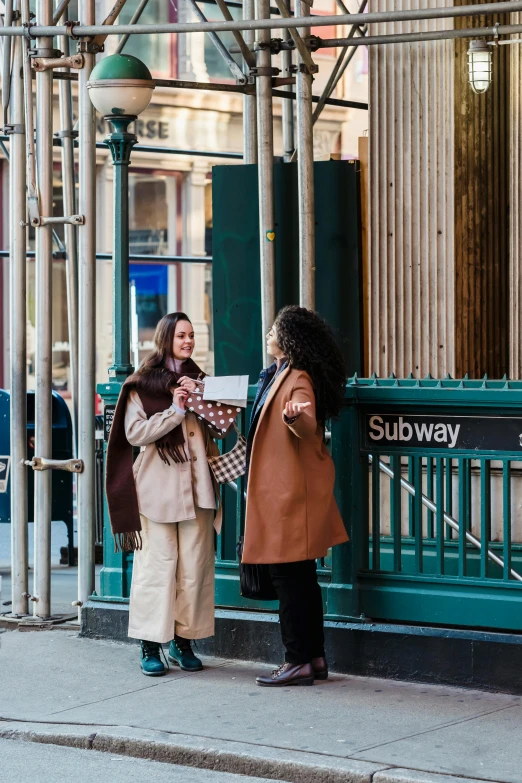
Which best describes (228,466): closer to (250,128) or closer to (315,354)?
(315,354)

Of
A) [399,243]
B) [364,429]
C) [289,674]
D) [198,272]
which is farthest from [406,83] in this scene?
[198,272]

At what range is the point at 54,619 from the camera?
8.20m

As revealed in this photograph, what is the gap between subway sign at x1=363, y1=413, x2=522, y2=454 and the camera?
638cm

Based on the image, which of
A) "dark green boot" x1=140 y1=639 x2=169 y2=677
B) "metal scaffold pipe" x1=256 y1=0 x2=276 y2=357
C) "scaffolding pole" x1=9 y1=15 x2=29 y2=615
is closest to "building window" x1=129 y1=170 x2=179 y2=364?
"metal scaffold pipe" x1=256 y1=0 x2=276 y2=357

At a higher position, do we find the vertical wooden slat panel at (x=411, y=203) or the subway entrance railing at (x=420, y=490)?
the vertical wooden slat panel at (x=411, y=203)

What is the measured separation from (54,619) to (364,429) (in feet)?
8.38

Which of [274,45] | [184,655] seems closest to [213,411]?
[184,655]

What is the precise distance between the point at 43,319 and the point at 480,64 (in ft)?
10.6

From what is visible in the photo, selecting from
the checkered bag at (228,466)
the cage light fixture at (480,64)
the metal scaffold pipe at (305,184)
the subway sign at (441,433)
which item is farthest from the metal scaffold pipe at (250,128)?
the subway sign at (441,433)

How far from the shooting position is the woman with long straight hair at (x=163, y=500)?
6.80 metres

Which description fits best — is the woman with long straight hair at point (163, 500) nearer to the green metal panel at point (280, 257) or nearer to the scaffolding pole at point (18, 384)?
the scaffolding pole at point (18, 384)

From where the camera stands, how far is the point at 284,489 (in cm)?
638

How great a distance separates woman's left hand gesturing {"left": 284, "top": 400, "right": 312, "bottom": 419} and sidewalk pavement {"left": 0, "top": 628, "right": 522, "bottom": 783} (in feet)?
4.38

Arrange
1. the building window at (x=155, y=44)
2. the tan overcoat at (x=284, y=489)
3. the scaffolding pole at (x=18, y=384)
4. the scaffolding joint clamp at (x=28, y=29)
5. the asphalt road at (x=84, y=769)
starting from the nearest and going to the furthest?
the asphalt road at (x=84, y=769)
the tan overcoat at (x=284, y=489)
the scaffolding joint clamp at (x=28, y=29)
the scaffolding pole at (x=18, y=384)
the building window at (x=155, y=44)
